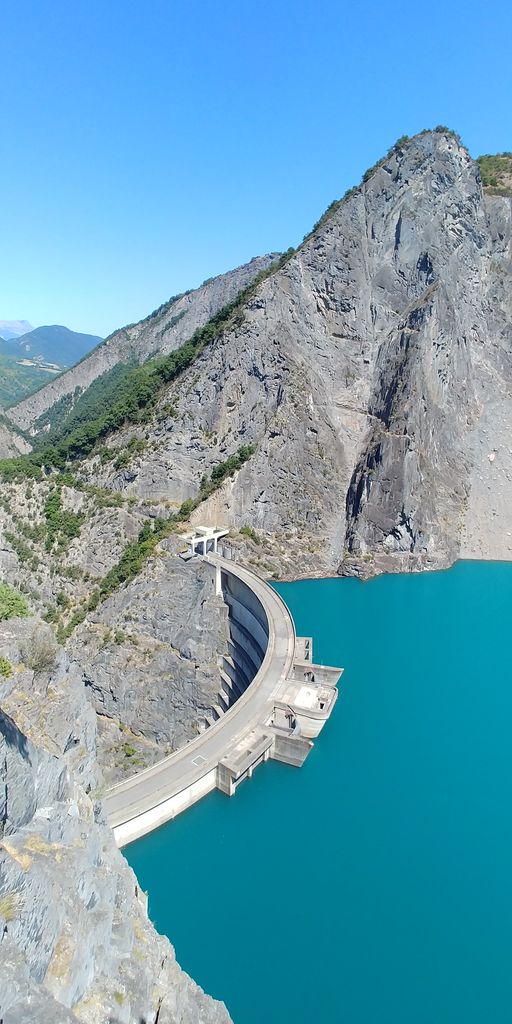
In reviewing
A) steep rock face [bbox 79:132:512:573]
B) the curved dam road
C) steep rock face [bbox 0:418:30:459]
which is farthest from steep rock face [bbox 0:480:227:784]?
steep rock face [bbox 0:418:30:459]

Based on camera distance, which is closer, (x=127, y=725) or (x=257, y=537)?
(x=127, y=725)

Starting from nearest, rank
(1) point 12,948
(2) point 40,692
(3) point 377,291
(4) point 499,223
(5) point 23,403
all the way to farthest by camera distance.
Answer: (1) point 12,948 < (2) point 40,692 < (3) point 377,291 < (4) point 499,223 < (5) point 23,403

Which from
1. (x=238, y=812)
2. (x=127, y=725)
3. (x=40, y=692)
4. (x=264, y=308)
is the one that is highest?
(x=264, y=308)

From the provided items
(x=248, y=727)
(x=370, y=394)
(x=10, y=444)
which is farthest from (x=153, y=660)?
(x=10, y=444)

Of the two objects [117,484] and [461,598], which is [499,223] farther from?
[117,484]

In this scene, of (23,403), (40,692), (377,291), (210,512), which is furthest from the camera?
(23,403)

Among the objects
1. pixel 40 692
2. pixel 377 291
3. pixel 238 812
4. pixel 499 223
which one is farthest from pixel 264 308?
pixel 40 692
